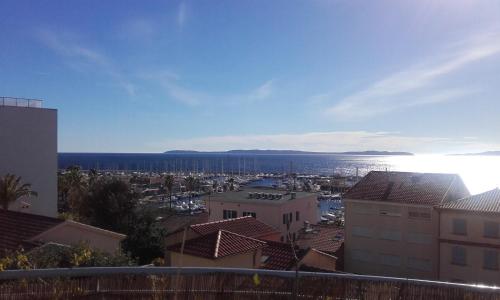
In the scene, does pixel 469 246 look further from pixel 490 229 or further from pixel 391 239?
pixel 391 239

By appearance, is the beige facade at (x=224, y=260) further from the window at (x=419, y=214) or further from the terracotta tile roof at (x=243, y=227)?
the window at (x=419, y=214)

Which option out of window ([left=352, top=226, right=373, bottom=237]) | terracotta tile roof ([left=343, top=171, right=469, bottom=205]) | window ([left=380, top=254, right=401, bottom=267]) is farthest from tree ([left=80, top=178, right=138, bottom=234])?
window ([left=380, top=254, right=401, bottom=267])

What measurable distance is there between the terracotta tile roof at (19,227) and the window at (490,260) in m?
25.1

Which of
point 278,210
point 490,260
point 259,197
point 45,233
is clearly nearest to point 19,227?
point 45,233

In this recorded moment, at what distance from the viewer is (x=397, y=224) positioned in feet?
110

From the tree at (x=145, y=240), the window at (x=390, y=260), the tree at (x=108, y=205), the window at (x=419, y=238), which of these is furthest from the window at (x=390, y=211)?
the tree at (x=108, y=205)

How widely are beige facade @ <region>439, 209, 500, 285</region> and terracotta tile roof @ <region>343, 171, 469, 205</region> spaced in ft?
6.49

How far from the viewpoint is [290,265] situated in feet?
74.3

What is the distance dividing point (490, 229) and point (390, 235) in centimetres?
663

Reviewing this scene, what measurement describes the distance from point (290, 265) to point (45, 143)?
2359 cm

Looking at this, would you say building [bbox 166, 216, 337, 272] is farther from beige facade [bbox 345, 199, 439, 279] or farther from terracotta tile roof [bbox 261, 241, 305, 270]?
beige facade [bbox 345, 199, 439, 279]

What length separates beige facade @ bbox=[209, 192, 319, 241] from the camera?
4269 cm

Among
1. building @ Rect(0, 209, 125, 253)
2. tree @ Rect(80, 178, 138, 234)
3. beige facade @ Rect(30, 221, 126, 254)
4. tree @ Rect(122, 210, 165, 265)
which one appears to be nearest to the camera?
building @ Rect(0, 209, 125, 253)

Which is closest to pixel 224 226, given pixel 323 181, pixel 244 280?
pixel 244 280
